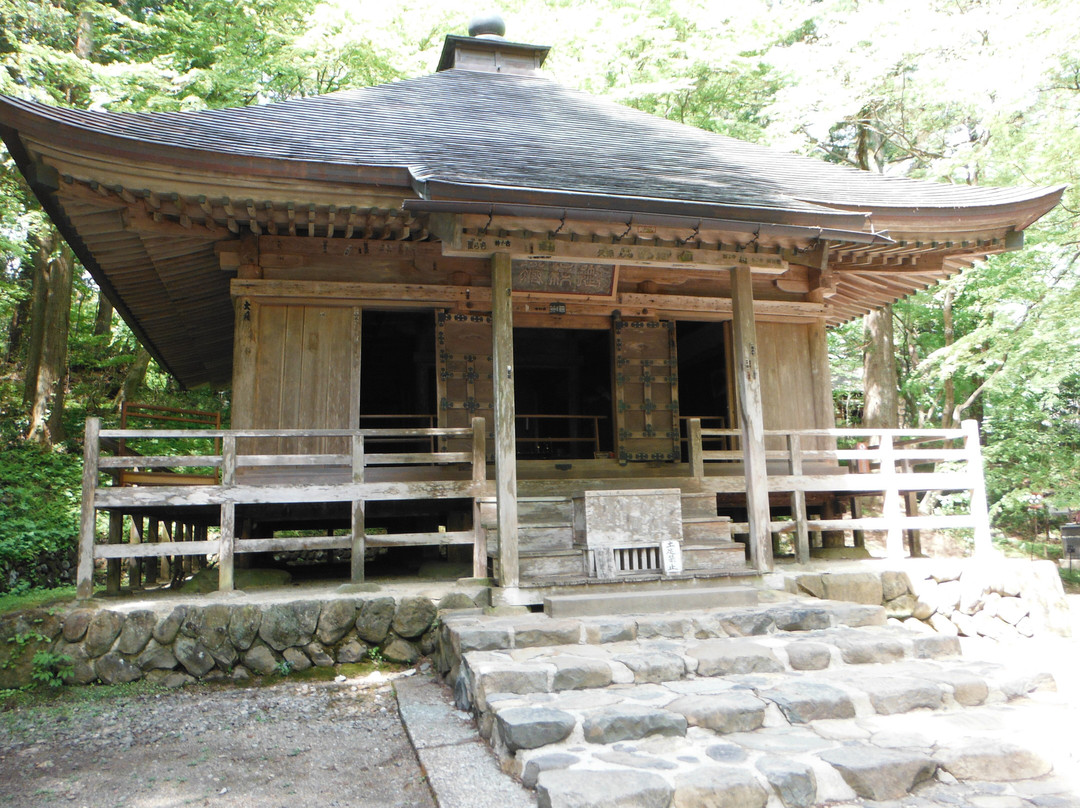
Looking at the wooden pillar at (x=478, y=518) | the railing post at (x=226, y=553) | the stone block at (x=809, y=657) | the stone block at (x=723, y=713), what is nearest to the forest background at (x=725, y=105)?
the railing post at (x=226, y=553)

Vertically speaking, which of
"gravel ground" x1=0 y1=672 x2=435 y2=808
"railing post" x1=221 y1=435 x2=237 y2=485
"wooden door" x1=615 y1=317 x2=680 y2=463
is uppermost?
"wooden door" x1=615 y1=317 x2=680 y2=463

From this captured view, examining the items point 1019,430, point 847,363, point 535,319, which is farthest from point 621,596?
point 847,363

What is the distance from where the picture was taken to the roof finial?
1227 cm

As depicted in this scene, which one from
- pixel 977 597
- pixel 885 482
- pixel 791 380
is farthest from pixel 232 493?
pixel 977 597

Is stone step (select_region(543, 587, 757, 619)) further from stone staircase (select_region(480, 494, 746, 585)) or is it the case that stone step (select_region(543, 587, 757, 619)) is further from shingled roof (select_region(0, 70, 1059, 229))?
shingled roof (select_region(0, 70, 1059, 229))

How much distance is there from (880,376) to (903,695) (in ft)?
44.0

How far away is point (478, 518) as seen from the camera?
614 centimetres

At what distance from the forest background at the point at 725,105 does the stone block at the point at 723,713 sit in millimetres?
9489

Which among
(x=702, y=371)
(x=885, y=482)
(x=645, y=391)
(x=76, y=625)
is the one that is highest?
(x=702, y=371)

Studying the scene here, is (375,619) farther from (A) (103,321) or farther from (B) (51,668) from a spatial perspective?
(A) (103,321)

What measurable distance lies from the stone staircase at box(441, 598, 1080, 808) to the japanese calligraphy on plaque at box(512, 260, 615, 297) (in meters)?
3.56

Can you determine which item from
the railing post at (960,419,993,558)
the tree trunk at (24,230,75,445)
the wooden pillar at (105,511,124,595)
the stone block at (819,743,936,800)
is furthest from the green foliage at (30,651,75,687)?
the tree trunk at (24,230,75,445)

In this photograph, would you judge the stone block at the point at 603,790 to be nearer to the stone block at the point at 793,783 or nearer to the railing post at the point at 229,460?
the stone block at the point at 793,783

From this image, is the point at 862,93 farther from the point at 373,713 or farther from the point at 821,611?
the point at 373,713
